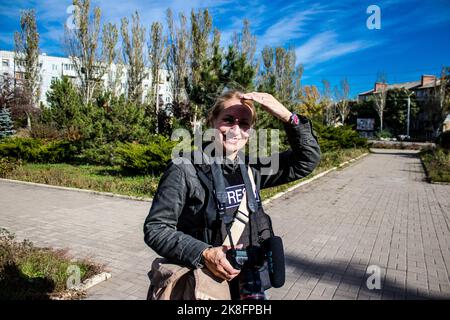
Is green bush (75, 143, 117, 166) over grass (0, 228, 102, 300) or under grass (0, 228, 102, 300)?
over

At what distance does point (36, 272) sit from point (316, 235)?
435 centimetres

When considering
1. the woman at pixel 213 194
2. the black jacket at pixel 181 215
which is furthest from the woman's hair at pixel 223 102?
the black jacket at pixel 181 215

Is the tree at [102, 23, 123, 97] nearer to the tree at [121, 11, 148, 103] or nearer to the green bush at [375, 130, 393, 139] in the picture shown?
the tree at [121, 11, 148, 103]

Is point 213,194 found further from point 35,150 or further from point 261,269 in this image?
point 35,150

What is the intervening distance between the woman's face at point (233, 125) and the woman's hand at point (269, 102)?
7 cm

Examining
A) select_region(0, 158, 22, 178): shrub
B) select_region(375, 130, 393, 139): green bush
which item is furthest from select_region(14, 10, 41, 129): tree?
select_region(375, 130, 393, 139): green bush

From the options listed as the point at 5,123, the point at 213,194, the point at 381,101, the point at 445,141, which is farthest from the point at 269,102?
the point at 381,101

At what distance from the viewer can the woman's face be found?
155 centimetres

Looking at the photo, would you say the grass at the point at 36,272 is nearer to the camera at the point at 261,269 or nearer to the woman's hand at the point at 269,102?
the camera at the point at 261,269

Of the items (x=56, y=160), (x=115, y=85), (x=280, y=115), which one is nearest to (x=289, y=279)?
(x=280, y=115)

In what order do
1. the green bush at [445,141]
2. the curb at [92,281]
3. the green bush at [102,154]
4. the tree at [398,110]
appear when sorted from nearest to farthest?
1. the curb at [92,281]
2. the green bush at [102,154]
3. the green bush at [445,141]
4. the tree at [398,110]

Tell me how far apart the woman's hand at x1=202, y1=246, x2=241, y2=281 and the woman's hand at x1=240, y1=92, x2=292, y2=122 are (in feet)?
2.34

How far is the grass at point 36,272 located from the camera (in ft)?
10.1
